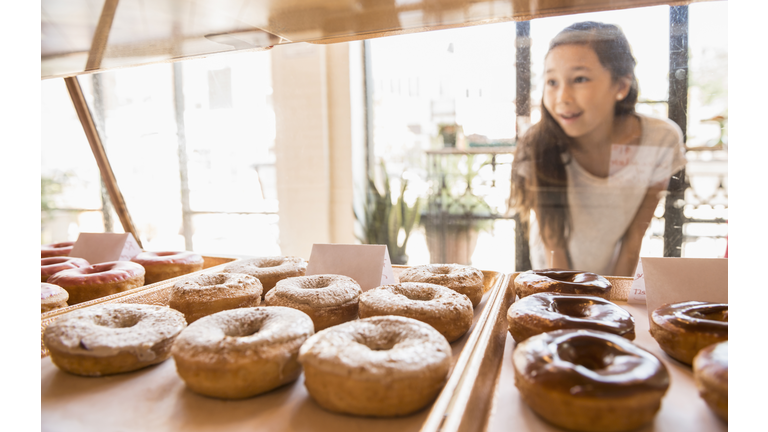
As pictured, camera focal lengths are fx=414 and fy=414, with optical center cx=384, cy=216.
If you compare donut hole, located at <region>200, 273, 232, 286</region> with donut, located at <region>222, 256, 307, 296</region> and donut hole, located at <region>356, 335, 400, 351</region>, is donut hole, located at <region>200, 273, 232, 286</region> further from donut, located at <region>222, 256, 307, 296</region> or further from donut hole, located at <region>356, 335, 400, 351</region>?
donut hole, located at <region>356, 335, 400, 351</region>

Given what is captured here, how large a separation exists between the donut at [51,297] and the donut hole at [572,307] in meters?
1.33

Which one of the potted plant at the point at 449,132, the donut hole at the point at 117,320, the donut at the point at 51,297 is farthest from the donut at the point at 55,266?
the potted plant at the point at 449,132

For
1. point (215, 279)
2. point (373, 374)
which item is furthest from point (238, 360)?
point (215, 279)

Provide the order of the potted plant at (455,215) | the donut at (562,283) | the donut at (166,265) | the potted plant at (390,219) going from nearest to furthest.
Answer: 1. the donut at (562,283)
2. the donut at (166,265)
3. the potted plant at (455,215)
4. the potted plant at (390,219)

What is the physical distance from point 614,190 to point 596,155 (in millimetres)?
202

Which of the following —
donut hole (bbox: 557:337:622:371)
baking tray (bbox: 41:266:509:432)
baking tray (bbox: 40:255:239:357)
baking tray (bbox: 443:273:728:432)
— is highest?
donut hole (bbox: 557:337:622:371)

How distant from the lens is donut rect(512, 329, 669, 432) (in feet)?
1.98

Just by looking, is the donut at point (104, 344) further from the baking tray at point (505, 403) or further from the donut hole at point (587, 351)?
the donut hole at point (587, 351)

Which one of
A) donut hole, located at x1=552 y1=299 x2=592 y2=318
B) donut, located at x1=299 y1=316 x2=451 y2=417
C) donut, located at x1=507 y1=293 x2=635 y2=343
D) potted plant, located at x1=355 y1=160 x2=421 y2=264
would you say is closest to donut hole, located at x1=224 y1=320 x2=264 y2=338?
donut, located at x1=299 y1=316 x2=451 y2=417

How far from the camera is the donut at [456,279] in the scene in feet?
3.92

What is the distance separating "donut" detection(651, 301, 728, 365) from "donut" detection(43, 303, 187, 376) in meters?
1.04

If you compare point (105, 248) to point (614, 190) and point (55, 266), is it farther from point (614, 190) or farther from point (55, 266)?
point (614, 190)

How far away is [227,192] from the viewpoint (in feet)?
14.1

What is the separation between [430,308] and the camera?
0.97 meters
